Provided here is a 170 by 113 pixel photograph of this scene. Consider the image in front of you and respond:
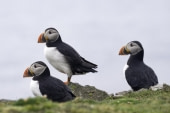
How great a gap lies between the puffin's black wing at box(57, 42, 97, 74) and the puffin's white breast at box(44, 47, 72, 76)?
0.54 feet

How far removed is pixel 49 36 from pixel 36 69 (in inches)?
148

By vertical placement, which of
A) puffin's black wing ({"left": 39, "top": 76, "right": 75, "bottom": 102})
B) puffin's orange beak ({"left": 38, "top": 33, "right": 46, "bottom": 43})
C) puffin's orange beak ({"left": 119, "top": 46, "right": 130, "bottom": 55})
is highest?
puffin's orange beak ({"left": 38, "top": 33, "right": 46, "bottom": 43})

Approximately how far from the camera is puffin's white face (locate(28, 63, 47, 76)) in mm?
17031

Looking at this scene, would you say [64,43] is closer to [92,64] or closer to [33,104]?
[92,64]

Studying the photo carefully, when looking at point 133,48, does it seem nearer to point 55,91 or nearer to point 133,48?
point 133,48

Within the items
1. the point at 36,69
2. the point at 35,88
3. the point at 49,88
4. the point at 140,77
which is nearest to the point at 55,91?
the point at 49,88

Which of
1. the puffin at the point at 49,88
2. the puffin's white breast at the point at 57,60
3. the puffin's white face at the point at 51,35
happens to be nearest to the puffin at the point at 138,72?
the puffin's white breast at the point at 57,60

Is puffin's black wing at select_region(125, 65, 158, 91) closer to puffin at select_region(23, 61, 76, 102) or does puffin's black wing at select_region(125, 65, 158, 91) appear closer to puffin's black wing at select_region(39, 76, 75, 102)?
puffin at select_region(23, 61, 76, 102)

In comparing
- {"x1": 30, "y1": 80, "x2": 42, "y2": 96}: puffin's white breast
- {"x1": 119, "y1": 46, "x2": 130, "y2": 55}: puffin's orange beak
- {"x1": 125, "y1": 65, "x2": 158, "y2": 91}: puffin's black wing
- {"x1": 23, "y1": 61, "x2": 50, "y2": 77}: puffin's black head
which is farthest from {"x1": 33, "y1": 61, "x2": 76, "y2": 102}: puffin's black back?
{"x1": 119, "y1": 46, "x2": 130, "y2": 55}: puffin's orange beak

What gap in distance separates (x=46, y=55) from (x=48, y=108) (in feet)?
34.0

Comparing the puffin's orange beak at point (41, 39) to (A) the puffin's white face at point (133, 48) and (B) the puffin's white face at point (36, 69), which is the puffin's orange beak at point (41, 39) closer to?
(B) the puffin's white face at point (36, 69)

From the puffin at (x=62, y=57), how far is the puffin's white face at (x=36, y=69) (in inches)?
89.7

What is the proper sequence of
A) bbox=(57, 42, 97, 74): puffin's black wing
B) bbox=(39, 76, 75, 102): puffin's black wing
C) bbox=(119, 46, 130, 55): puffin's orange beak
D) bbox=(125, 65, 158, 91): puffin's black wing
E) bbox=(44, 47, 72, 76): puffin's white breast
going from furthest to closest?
bbox=(119, 46, 130, 55): puffin's orange beak → bbox=(57, 42, 97, 74): puffin's black wing → bbox=(44, 47, 72, 76): puffin's white breast → bbox=(125, 65, 158, 91): puffin's black wing → bbox=(39, 76, 75, 102): puffin's black wing

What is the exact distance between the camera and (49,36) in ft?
68.6
